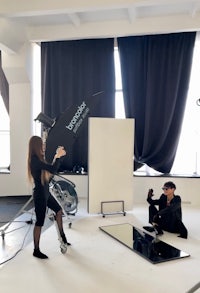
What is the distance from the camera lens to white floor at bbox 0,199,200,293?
270cm

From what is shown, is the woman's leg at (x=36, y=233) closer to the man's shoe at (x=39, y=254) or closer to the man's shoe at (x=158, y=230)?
the man's shoe at (x=39, y=254)

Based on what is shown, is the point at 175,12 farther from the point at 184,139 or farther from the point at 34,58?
the point at 34,58

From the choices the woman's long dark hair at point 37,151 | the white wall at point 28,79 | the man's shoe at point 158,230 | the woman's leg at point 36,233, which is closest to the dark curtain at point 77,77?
the white wall at point 28,79

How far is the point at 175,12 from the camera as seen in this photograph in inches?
201

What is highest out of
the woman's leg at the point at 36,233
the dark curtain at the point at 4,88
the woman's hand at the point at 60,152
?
the dark curtain at the point at 4,88

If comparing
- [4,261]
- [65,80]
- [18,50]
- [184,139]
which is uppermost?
[18,50]

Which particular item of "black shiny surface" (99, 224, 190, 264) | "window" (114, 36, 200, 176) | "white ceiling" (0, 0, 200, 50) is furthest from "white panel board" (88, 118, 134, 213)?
"white ceiling" (0, 0, 200, 50)

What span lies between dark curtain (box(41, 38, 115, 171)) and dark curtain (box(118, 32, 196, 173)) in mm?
353

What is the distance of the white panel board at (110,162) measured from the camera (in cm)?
488

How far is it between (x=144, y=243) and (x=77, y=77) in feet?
12.3

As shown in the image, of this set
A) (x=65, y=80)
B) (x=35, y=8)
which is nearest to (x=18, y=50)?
(x=65, y=80)

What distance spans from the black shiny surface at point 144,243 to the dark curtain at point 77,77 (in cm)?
224

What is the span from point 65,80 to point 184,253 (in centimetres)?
416

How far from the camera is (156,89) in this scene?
5.83 metres
